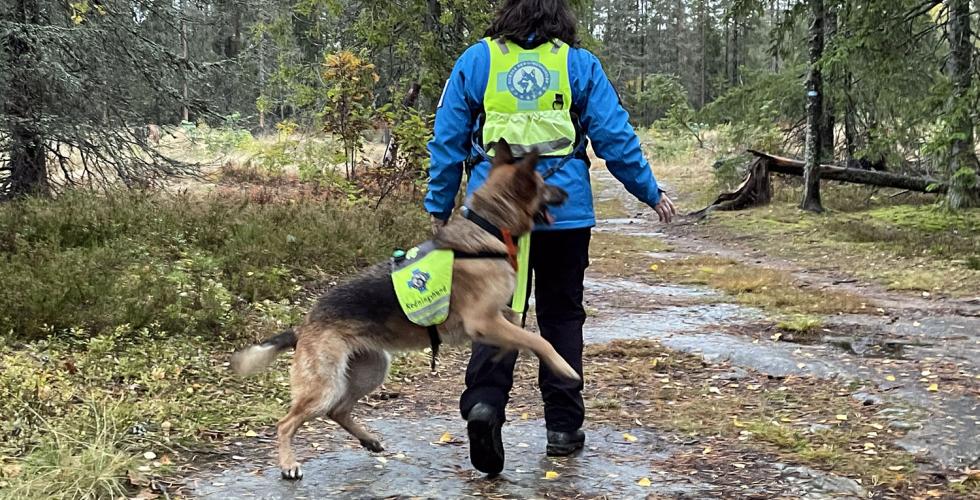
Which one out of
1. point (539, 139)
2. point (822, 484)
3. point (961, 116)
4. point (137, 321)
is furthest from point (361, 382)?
point (961, 116)

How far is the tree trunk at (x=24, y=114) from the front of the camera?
851cm

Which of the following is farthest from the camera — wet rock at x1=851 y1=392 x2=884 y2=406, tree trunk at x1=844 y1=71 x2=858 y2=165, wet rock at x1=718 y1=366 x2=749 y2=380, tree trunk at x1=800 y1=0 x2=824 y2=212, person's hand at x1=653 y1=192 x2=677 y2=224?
tree trunk at x1=844 y1=71 x2=858 y2=165

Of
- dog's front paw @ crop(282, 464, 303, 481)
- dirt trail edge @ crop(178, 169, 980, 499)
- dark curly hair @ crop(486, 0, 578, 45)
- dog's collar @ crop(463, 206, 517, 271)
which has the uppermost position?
dark curly hair @ crop(486, 0, 578, 45)

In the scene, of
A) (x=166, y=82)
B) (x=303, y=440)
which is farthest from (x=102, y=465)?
(x=166, y=82)

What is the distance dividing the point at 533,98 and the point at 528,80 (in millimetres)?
87

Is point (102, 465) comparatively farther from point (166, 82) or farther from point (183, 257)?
point (166, 82)

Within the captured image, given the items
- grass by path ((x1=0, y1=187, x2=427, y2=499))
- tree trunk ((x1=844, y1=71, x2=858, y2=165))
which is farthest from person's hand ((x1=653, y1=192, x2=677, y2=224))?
tree trunk ((x1=844, y1=71, x2=858, y2=165))

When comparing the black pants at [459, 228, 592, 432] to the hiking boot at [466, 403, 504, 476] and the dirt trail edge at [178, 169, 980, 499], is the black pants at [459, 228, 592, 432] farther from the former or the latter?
the dirt trail edge at [178, 169, 980, 499]

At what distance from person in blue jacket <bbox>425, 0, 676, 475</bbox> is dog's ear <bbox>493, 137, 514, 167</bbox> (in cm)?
12

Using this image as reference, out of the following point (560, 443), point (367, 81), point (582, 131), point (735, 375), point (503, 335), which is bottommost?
point (735, 375)

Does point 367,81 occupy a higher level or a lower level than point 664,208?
higher

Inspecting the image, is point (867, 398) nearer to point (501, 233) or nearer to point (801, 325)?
point (801, 325)

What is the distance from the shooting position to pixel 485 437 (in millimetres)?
3719

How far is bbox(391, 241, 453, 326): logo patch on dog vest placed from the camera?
12.0 ft
